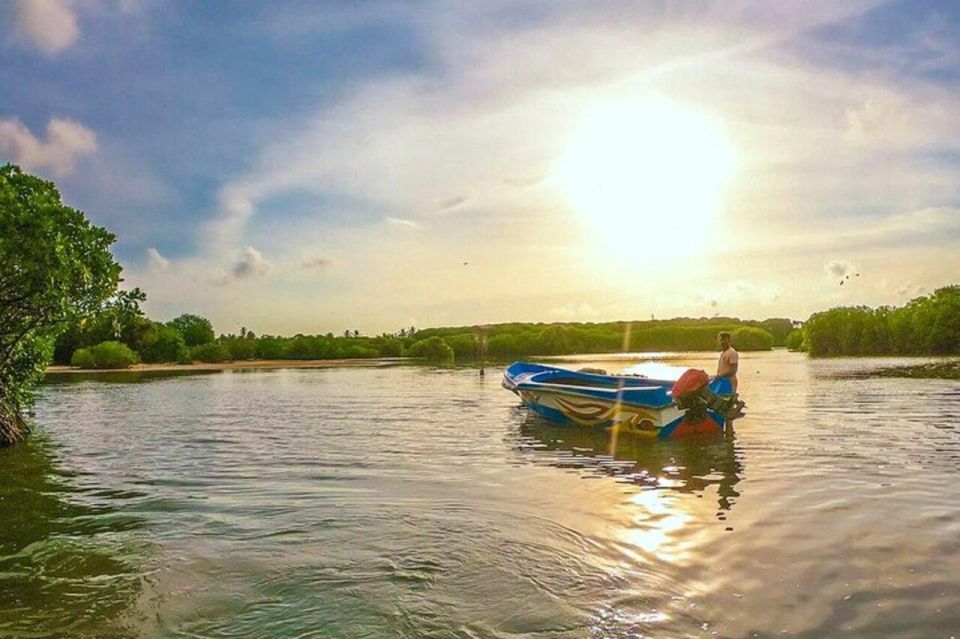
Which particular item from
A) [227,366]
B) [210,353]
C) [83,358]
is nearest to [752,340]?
[227,366]

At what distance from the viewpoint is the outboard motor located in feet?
57.2

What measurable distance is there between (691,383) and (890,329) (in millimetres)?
82532

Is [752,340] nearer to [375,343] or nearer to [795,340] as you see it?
[795,340]

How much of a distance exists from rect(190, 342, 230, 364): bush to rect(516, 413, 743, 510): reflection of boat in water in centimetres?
8664

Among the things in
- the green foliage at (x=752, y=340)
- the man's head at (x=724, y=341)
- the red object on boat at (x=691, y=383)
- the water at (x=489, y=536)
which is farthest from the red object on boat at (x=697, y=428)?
the green foliage at (x=752, y=340)

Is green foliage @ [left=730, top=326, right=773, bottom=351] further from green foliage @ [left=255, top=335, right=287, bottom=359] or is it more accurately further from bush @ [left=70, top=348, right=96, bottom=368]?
bush @ [left=70, top=348, right=96, bottom=368]

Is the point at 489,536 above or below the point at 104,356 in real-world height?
below

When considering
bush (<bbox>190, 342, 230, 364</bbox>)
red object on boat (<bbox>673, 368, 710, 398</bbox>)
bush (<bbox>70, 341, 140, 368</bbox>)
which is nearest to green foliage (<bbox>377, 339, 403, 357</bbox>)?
bush (<bbox>190, 342, 230, 364</bbox>)

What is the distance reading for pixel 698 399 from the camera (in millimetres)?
17672

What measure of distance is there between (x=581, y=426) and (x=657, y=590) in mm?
13993

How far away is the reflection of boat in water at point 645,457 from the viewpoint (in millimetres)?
12656

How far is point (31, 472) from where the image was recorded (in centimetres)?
1485

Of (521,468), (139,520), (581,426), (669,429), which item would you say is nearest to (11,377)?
(139,520)

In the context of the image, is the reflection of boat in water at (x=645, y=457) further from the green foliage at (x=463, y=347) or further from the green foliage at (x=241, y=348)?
the green foliage at (x=463, y=347)
